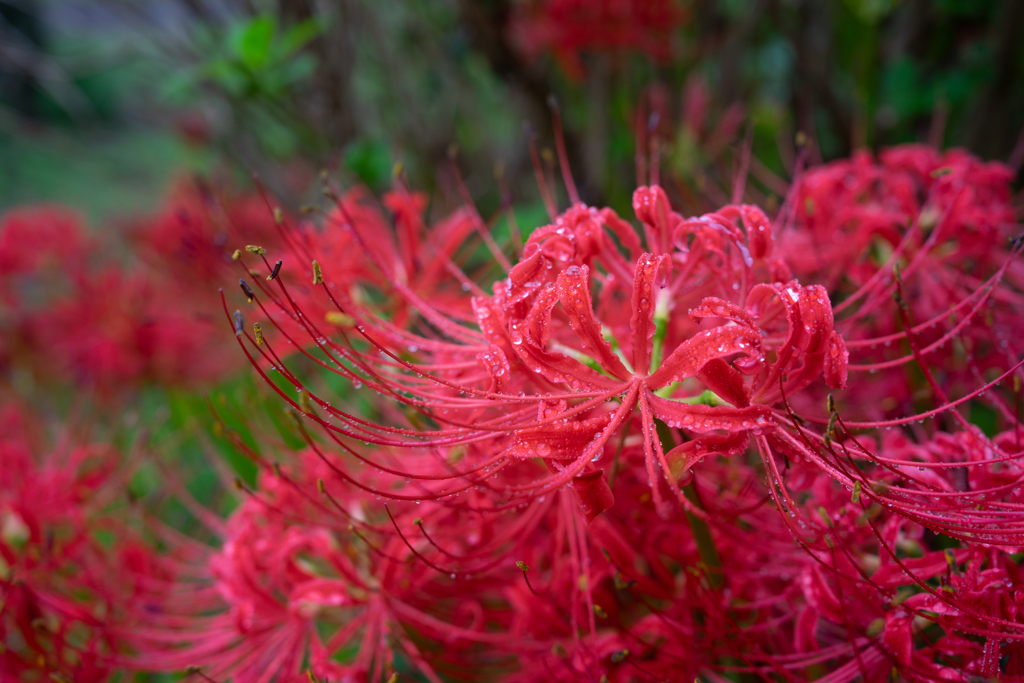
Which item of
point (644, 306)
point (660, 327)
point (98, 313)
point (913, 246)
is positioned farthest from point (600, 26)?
point (98, 313)

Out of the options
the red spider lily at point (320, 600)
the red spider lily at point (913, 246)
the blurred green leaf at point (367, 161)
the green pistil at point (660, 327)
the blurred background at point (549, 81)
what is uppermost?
the blurred background at point (549, 81)

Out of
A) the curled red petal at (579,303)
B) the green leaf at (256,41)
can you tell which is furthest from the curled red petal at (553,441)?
the green leaf at (256,41)

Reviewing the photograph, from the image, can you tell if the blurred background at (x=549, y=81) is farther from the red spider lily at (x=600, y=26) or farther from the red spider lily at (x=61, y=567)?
the red spider lily at (x=61, y=567)

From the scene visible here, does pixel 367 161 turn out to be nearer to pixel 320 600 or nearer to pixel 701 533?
pixel 320 600

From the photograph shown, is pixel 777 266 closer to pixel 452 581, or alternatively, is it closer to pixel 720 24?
pixel 452 581

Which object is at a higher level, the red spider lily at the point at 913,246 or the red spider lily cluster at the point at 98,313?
the red spider lily cluster at the point at 98,313

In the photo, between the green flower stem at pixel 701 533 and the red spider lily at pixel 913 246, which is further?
the red spider lily at pixel 913 246

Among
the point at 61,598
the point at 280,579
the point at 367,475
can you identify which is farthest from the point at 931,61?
the point at 61,598
